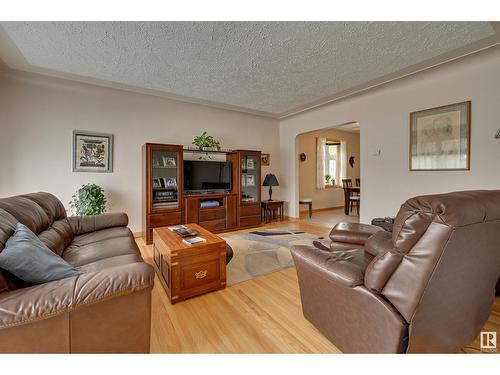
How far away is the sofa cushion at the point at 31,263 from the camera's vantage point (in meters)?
1.03

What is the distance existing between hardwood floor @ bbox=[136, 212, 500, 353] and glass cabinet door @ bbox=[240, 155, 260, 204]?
2.73 m

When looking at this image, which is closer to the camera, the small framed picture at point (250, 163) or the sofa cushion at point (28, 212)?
the sofa cushion at point (28, 212)

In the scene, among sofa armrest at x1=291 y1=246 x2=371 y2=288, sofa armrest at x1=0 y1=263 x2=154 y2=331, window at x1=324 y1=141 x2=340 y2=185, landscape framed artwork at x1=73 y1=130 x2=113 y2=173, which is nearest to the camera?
sofa armrest at x1=0 y1=263 x2=154 y2=331

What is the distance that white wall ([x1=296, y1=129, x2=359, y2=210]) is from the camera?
6543 mm

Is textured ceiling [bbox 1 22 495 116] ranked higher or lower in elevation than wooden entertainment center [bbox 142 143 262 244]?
higher

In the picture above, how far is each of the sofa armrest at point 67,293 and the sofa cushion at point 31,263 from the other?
0.10 meters

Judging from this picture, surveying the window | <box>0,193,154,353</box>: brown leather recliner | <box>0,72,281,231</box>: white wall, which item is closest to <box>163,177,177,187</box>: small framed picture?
<box>0,72,281,231</box>: white wall

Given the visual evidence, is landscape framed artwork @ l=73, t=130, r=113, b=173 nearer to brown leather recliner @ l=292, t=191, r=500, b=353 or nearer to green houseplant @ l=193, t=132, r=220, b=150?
green houseplant @ l=193, t=132, r=220, b=150

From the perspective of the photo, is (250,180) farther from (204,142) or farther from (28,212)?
(28,212)

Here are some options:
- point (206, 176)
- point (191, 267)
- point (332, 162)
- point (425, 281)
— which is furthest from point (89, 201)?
point (332, 162)

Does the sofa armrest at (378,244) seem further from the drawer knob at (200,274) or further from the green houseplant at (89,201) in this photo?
the green houseplant at (89,201)

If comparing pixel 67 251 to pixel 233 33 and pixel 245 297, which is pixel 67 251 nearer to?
pixel 245 297

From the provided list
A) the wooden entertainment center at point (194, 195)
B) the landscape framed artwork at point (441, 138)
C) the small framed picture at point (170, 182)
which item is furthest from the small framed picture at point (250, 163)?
the landscape framed artwork at point (441, 138)
